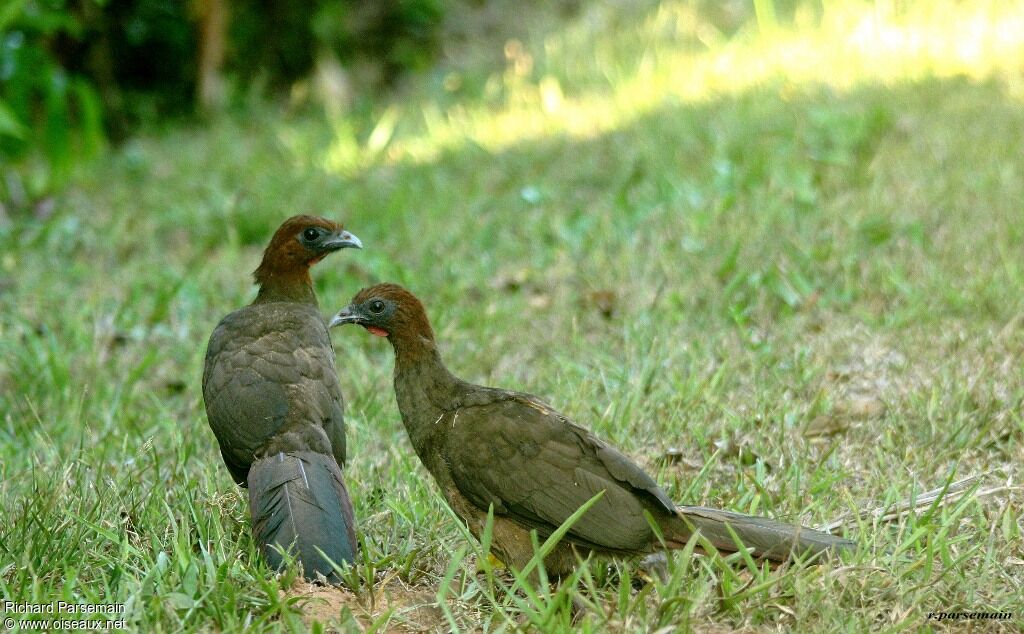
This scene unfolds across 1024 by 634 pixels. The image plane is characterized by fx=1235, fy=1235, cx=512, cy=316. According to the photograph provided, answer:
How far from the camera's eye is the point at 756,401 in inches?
178

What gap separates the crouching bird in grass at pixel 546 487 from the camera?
3283mm

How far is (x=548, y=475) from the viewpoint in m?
3.39

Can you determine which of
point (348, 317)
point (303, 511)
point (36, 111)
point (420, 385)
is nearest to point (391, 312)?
point (348, 317)

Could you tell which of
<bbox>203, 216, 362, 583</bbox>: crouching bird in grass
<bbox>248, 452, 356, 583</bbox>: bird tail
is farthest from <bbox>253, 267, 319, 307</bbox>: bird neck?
<bbox>248, 452, 356, 583</bbox>: bird tail

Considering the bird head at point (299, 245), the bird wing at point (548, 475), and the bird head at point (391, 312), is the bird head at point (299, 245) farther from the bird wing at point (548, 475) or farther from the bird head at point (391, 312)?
the bird wing at point (548, 475)

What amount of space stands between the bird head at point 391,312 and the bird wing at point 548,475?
16.3 inches

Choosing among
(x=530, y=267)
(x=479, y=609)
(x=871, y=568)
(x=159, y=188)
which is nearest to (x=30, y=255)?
(x=159, y=188)

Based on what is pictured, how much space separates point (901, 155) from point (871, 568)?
4292 millimetres

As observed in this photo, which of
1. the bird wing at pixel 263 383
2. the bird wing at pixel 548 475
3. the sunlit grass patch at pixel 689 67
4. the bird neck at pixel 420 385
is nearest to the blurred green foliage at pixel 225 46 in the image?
the sunlit grass patch at pixel 689 67

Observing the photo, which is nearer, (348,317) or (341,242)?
(348,317)

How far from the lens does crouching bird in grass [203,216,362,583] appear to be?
135 inches

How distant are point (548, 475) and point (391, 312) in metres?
0.81

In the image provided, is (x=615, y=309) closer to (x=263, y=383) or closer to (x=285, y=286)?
(x=285, y=286)

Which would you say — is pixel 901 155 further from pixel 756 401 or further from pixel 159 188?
pixel 159 188
